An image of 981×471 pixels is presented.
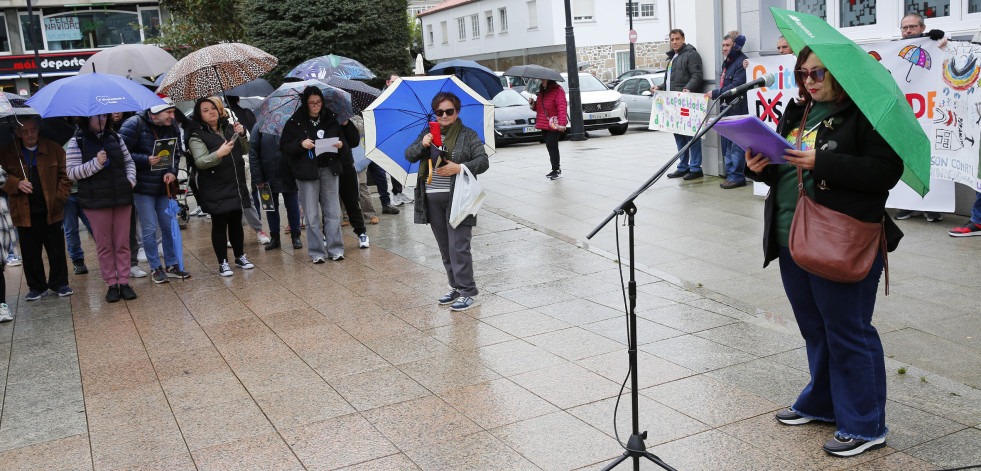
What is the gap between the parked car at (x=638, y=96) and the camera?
22.9 metres

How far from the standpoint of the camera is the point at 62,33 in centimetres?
4300

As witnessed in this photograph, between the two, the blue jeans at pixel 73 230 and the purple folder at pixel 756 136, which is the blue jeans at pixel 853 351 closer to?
the purple folder at pixel 756 136

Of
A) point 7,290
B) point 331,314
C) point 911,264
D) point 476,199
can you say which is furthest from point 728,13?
point 7,290

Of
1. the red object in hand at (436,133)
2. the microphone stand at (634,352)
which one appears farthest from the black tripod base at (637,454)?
the red object in hand at (436,133)

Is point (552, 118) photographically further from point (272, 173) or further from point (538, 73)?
point (272, 173)

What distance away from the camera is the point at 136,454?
4.74 meters

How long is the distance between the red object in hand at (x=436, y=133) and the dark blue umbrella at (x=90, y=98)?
273 centimetres

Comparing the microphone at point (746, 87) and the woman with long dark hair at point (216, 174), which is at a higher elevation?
the microphone at point (746, 87)

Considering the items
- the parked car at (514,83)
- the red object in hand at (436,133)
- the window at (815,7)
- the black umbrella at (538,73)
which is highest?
the window at (815,7)

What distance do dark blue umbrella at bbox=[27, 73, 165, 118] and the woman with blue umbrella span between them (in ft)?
1.10

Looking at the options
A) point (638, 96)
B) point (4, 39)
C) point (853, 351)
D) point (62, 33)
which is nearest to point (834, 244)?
point (853, 351)

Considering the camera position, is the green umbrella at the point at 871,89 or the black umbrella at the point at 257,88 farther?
the black umbrella at the point at 257,88

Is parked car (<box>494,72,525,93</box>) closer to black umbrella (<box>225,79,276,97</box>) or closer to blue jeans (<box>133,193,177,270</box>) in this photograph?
black umbrella (<box>225,79,276,97</box>)

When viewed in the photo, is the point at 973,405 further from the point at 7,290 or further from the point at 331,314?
the point at 7,290
